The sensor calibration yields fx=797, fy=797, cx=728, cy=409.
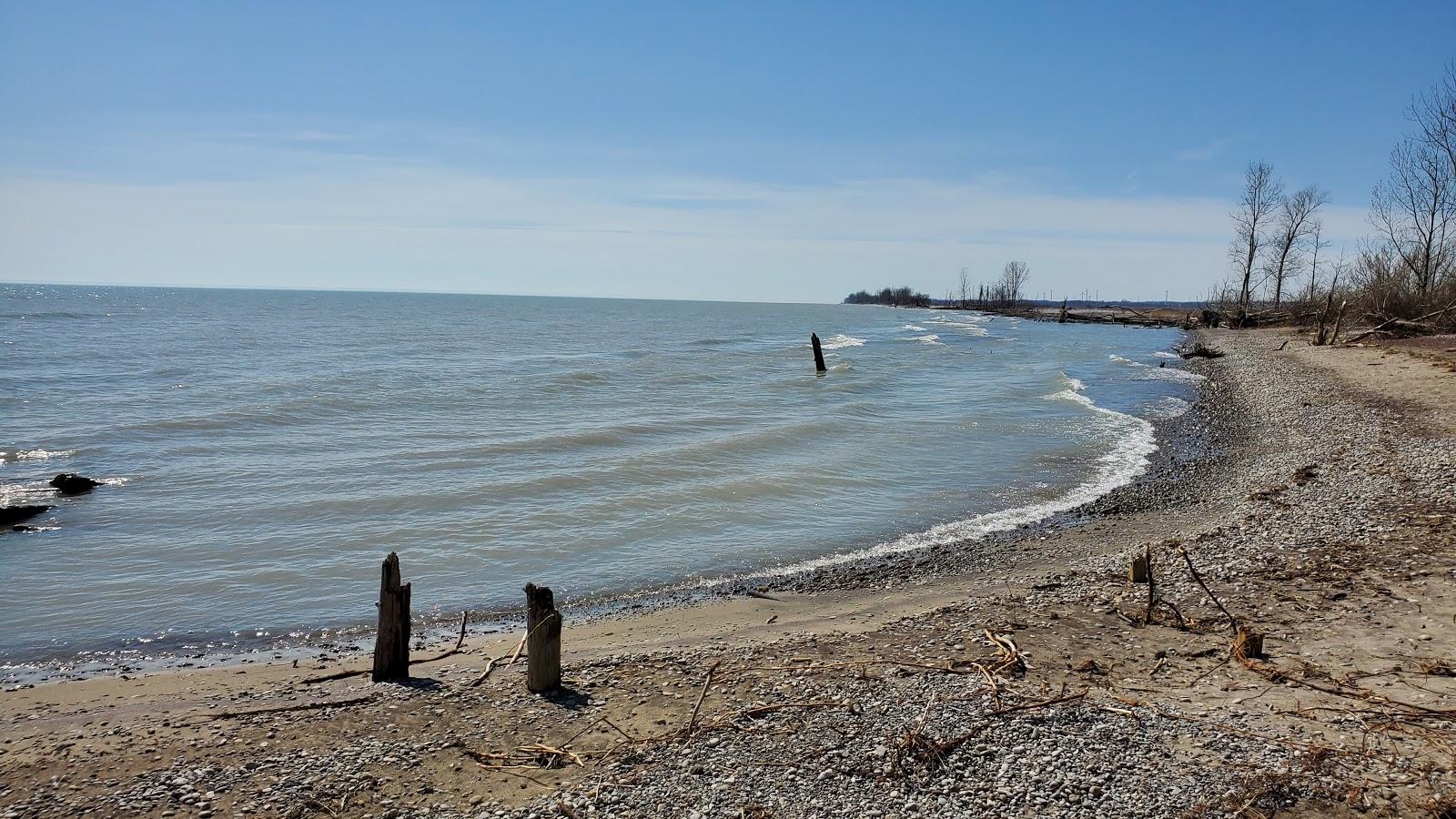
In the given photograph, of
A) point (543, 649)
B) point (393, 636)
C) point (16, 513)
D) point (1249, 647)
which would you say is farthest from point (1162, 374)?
point (16, 513)

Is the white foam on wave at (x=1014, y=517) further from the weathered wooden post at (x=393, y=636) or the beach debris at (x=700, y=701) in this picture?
the weathered wooden post at (x=393, y=636)

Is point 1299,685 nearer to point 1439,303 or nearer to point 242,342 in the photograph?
point 1439,303

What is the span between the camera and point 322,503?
1479 cm

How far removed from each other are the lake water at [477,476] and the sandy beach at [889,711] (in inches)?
80.0

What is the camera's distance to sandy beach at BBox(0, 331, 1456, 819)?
5.17 metres

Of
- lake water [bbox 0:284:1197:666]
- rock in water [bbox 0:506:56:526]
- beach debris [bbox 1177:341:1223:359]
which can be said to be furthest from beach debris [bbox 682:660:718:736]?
beach debris [bbox 1177:341:1223:359]

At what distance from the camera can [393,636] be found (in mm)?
7879

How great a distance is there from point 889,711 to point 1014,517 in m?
8.45

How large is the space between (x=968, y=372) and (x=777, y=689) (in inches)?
1376

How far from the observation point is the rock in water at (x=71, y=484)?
1545 cm

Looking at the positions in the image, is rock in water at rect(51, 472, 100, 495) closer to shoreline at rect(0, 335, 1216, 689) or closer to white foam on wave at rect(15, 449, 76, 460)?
white foam on wave at rect(15, 449, 76, 460)

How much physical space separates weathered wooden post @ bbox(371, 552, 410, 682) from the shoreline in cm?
104

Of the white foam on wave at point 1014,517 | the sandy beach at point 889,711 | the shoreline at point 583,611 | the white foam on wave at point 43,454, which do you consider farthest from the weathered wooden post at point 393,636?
the white foam on wave at point 43,454

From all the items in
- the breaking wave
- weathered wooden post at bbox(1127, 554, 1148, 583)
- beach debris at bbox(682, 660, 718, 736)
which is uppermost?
the breaking wave
